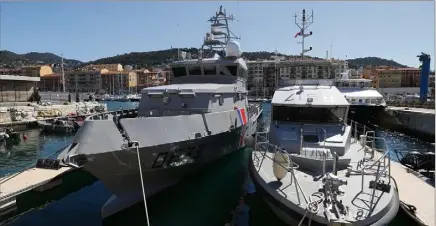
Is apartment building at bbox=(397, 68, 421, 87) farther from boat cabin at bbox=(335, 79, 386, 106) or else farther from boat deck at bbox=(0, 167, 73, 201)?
boat deck at bbox=(0, 167, 73, 201)

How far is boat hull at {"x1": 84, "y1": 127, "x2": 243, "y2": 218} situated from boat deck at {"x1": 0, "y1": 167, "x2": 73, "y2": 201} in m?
3.73

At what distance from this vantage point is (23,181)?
11.7 metres

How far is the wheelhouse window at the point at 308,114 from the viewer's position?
997cm

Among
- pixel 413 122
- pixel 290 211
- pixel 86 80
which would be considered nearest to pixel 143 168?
pixel 290 211

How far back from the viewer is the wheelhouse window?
997 cm

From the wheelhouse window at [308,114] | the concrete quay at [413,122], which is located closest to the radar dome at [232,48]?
the wheelhouse window at [308,114]

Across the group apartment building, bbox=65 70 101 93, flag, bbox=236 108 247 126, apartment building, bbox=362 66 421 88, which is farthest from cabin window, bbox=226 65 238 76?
apartment building, bbox=65 70 101 93

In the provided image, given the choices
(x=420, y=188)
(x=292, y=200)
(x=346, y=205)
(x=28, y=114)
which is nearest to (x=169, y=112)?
(x=292, y=200)

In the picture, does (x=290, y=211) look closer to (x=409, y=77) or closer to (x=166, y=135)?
(x=166, y=135)

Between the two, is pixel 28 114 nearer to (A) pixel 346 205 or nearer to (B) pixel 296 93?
(B) pixel 296 93

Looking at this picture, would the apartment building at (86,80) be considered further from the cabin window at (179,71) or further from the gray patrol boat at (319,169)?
the gray patrol boat at (319,169)

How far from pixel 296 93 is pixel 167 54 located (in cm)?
19235

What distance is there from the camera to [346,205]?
6.28 metres

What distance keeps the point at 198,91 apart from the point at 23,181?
7.78m
